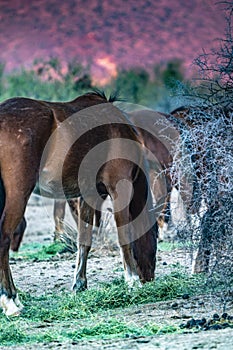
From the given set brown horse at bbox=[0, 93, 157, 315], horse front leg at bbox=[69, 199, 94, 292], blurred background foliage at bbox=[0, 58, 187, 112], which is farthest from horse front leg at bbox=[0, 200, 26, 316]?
blurred background foliage at bbox=[0, 58, 187, 112]

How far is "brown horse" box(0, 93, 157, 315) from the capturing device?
7125 millimetres

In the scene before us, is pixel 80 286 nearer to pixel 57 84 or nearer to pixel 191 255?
pixel 191 255

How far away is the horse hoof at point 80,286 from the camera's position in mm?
8211

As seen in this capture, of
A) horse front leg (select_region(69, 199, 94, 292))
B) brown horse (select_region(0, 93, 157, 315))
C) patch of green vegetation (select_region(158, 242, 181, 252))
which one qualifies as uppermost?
brown horse (select_region(0, 93, 157, 315))

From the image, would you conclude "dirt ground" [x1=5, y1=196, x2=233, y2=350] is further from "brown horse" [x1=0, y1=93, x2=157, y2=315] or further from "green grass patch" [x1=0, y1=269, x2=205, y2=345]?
"brown horse" [x1=0, y1=93, x2=157, y2=315]

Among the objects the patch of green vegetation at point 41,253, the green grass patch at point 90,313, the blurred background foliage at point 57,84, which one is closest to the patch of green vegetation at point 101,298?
the green grass patch at point 90,313

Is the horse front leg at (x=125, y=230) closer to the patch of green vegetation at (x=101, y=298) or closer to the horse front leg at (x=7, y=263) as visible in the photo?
the patch of green vegetation at (x=101, y=298)

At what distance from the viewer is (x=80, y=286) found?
8273 mm

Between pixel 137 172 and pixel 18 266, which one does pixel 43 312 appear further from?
pixel 18 266

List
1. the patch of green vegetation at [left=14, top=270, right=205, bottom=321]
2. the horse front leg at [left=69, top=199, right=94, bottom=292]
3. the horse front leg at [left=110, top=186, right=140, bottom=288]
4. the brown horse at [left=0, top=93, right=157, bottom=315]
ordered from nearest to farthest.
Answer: the patch of green vegetation at [left=14, top=270, right=205, bottom=321]
the brown horse at [left=0, top=93, right=157, bottom=315]
the horse front leg at [left=110, top=186, right=140, bottom=288]
the horse front leg at [left=69, top=199, right=94, bottom=292]

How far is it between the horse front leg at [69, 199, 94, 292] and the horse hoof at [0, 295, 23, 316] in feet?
4.59

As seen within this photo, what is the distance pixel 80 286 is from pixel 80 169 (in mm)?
1296

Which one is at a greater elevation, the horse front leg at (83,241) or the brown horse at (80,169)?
the brown horse at (80,169)

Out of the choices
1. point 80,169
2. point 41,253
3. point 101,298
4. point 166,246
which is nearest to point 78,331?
point 101,298
